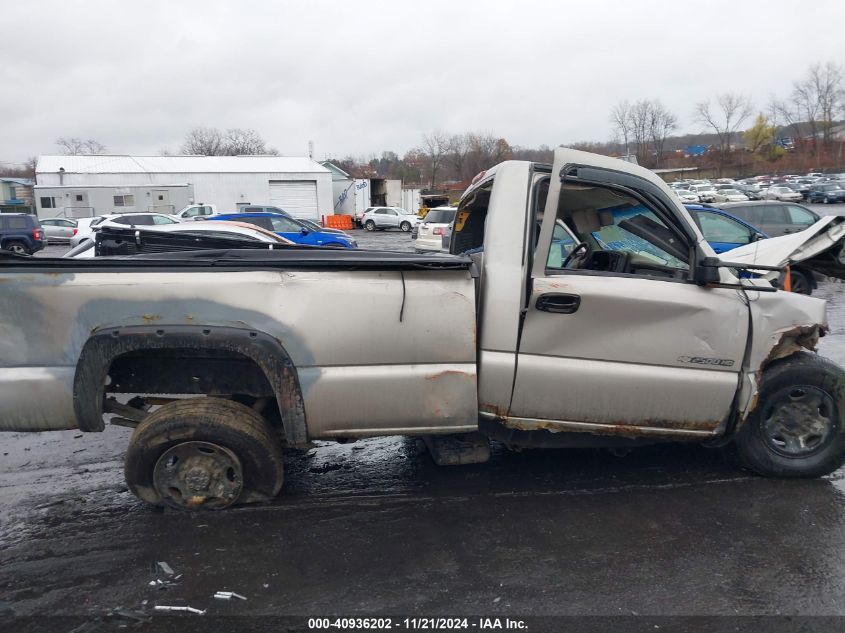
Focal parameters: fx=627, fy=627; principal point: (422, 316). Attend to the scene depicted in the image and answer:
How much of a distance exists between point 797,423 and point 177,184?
133ft

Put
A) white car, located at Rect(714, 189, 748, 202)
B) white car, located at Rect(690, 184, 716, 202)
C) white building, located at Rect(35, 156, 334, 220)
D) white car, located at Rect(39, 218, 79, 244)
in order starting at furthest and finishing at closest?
white car, located at Rect(714, 189, 748, 202), white car, located at Rect(690, 184, 716, 202), white building, located at Rect(35, 156, 334, 220), white car, located at Rect(39, 218, 79, 244)

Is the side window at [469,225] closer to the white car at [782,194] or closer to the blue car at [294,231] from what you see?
the blue car at [294,231]

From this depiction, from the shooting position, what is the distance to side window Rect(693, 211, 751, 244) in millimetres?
11461

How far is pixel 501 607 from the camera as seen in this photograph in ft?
9.49

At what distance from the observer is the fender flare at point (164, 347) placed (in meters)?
3.32

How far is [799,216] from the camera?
45.5 ft

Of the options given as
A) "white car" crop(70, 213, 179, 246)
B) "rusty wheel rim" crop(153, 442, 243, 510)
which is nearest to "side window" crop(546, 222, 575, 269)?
"rusty wheel rim" crop(153, 442, 243, 510)

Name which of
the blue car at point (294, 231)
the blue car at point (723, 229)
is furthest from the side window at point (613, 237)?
the blue car at point (294, 231)

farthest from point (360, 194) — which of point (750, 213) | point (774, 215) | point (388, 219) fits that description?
point (774, 215)

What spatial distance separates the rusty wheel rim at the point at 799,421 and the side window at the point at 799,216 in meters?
11.6

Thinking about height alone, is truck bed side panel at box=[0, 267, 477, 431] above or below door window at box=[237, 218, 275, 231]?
below

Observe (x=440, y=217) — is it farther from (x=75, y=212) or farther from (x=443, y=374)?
(x=75, y=212)

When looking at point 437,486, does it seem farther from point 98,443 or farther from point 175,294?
point 98,443

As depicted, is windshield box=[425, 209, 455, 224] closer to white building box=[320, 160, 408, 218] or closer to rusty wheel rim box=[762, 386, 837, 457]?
rusty wheel rim box=[762, 386, 837, 457]
